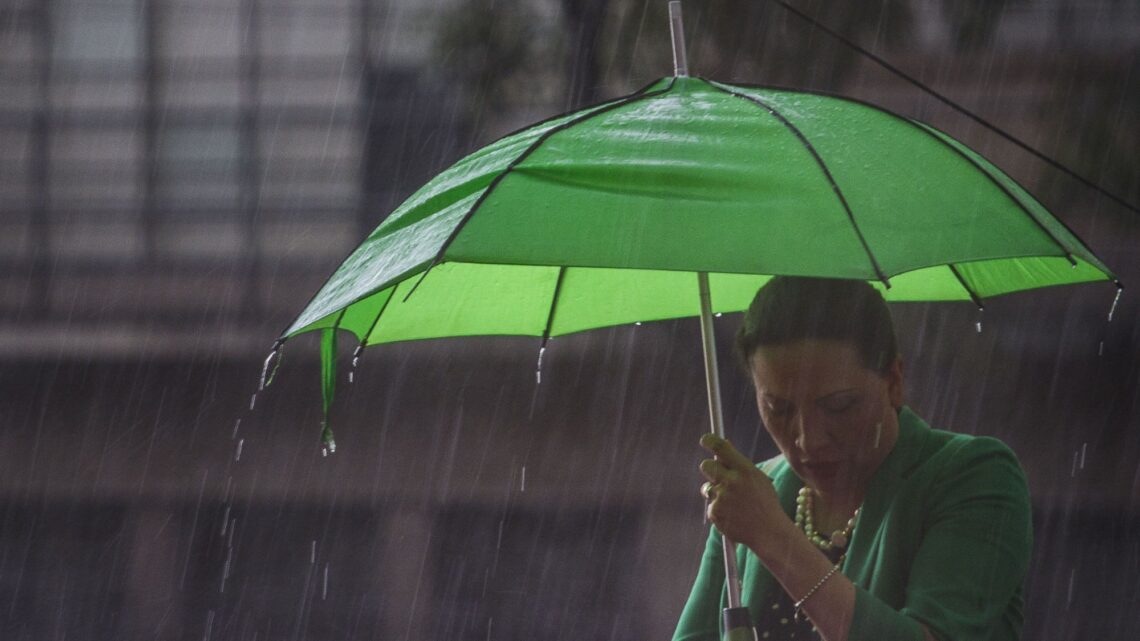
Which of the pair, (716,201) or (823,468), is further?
(823,468)

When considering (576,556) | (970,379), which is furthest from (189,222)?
(970,379)

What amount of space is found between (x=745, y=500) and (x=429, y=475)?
720 centimetres

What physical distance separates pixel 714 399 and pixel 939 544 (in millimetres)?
477

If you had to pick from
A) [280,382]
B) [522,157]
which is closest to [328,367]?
[522,157]

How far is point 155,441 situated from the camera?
31.7ft

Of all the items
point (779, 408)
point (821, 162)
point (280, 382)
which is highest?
point (821, 162)

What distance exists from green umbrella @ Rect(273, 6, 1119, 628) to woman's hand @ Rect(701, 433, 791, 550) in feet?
0.72

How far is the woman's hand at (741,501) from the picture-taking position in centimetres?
218

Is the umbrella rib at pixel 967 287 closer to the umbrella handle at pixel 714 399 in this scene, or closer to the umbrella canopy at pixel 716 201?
the umbrella canopy at pixel 716 201

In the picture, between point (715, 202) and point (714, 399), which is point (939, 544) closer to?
point (714, 399)

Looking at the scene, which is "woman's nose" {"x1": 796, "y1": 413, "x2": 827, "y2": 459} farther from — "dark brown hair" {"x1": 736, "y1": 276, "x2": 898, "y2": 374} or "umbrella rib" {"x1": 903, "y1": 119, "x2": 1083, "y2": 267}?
"umbrella rib" {"x1": 903, "y1": 119, "x2": 1083, "y2": 267}

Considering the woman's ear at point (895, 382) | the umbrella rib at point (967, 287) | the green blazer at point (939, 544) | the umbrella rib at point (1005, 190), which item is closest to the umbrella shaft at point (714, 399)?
the green blazer at point (939, 544)

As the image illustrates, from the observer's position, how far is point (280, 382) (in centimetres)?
967

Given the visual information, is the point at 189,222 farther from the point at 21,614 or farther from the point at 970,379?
the point at 970,379
